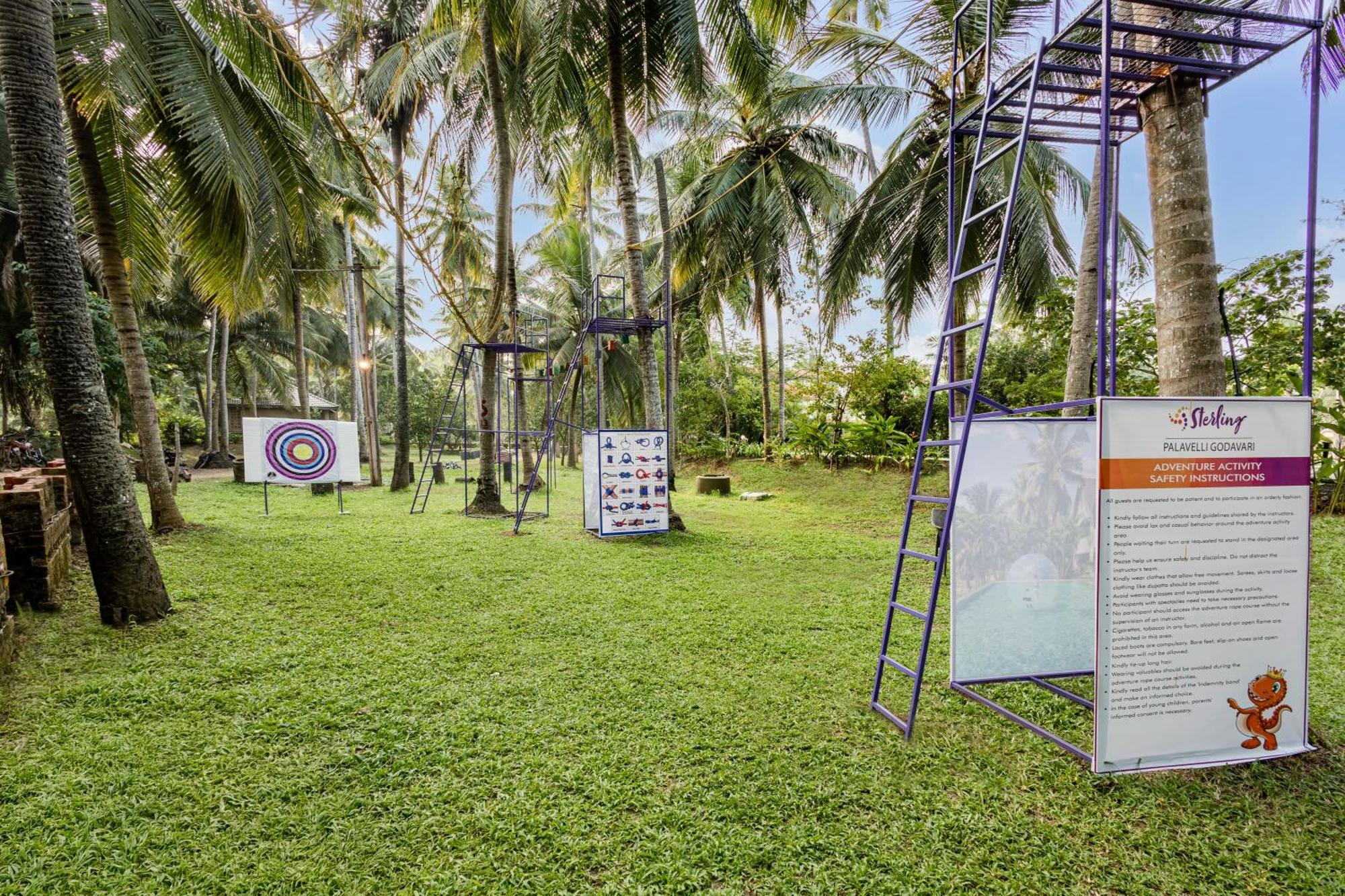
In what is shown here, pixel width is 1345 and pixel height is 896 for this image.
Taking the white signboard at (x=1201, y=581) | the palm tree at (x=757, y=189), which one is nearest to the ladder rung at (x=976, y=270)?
the white signboard at (x=1201, y=581)

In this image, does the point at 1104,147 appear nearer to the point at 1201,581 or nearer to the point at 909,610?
the point at 1201,581

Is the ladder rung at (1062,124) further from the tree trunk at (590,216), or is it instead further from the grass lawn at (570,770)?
the tree trunk at (590,216)

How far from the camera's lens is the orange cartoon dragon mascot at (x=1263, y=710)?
2268 mm

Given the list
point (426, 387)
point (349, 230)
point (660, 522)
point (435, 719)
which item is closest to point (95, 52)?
point (435, 719)

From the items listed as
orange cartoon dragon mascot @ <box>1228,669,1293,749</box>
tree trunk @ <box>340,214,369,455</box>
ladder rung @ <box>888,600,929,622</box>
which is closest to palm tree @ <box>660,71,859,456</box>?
tree trunk @ <box>340,214,369,455</box>

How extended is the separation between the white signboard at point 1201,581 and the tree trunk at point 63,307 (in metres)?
5.31

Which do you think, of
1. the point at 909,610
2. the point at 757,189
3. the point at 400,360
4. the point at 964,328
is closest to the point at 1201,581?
the point at 909,610

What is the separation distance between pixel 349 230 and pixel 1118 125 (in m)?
18.3

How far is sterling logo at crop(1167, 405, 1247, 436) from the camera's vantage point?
86.0 inches

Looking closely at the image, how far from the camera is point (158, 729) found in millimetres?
2754

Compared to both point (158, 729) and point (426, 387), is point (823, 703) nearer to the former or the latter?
point (158, 729)

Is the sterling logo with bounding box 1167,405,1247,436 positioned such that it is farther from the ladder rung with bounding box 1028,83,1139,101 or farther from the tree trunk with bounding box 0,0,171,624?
the tree trunk with bounding box 0,0,171,624

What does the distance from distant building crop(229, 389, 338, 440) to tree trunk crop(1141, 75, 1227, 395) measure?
3185cm

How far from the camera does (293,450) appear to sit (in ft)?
33.6
